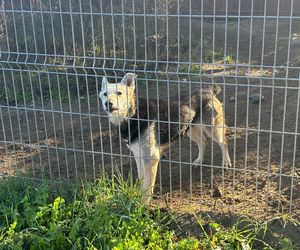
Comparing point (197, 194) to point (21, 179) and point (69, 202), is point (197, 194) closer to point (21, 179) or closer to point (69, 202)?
point (69, 202)

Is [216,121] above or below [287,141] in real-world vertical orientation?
above

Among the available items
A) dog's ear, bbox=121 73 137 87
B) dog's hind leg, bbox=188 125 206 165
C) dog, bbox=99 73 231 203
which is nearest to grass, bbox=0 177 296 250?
dog, bbox=99 73 231 203

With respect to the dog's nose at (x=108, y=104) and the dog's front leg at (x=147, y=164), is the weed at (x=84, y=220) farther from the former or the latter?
the dog's nose at (x=108, y=104)

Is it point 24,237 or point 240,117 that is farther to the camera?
point 240,117

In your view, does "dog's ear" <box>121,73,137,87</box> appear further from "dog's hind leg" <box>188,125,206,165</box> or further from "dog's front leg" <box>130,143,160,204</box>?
"dog's hind leg" <box>188,125,206,165</box>

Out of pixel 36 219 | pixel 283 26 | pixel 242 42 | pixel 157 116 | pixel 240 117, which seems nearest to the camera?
pixel 36 219

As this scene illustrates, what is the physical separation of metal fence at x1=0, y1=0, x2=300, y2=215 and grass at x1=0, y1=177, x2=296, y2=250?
0.98 feet

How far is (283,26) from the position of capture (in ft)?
47.2

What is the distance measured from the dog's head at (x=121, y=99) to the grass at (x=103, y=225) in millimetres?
709

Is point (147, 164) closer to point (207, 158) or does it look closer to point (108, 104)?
point (108, 104)

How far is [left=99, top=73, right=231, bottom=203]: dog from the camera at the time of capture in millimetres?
4617

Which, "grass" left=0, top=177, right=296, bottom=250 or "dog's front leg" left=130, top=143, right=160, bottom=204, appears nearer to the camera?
"grass" left=0, top=177, right=296, bottom=250

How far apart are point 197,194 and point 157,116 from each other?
0.96 meters

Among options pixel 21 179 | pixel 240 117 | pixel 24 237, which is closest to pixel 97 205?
pixel 24 237
